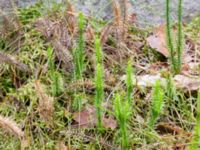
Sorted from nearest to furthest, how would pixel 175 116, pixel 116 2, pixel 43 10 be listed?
pixel 175 116
pixel 116 2
pixel 43 10

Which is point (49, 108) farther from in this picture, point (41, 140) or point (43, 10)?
point (43, 10)

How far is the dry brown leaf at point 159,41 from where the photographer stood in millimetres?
2568

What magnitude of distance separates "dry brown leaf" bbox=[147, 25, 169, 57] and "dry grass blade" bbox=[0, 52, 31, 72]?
658 mm

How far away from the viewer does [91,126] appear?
2.15m

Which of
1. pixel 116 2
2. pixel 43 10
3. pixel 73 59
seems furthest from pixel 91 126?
pixel 43 10

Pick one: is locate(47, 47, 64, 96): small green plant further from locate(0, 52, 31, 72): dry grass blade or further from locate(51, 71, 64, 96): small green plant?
locate(0, 52, 31, 72): dry grass blade

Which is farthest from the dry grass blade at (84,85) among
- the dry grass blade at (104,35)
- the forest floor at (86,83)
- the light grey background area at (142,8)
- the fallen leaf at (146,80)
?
the light grey background area at (142,8)

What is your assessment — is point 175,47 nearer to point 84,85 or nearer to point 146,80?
point 146,80

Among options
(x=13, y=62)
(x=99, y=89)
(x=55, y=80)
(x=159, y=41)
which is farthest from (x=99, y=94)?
(x=159, y=41)

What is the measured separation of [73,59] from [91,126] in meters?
0.38

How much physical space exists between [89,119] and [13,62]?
46 cm

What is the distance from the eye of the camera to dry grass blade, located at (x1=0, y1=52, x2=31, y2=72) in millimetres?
2305

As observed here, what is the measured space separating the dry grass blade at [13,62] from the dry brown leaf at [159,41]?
658mm

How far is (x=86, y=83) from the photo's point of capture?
219cm
